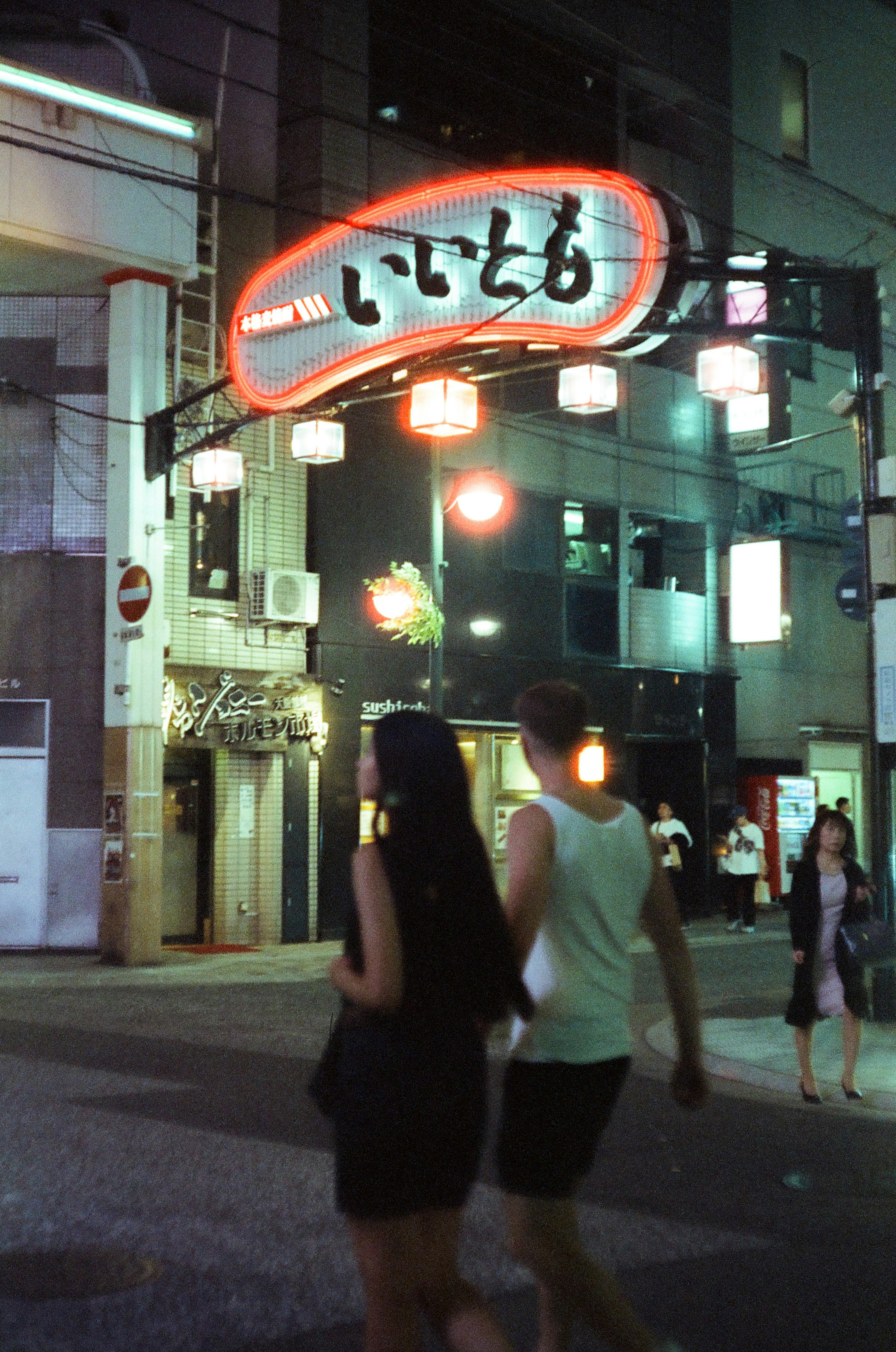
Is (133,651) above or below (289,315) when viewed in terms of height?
below

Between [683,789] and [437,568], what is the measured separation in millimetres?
9032

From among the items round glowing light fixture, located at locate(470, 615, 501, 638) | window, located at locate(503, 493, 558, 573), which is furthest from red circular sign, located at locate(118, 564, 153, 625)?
window, located at locate(503, 493, 558, 573)

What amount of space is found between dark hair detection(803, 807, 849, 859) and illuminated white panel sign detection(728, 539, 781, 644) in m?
15.7

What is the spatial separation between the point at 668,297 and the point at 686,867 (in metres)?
12.2

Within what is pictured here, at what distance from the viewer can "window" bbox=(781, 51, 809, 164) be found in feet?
98.1

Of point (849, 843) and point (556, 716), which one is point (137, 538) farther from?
point (556, 716)

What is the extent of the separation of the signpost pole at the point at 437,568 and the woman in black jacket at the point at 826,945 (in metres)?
8.99

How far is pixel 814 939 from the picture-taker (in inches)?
400

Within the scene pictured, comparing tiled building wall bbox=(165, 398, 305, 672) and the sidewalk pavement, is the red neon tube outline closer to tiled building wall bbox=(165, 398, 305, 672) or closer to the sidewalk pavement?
tiled building wall bbox=(165, 398, 305, 672)

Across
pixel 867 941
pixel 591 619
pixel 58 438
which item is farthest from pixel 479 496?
pixel 867 941

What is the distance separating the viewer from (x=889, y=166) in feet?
105

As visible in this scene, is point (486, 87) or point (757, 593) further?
point (757, 593)

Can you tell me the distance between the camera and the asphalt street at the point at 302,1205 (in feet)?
17.5

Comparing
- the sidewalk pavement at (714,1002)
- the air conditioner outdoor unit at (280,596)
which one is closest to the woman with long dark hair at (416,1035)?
the sidewalk pavement at (714,1002)
